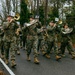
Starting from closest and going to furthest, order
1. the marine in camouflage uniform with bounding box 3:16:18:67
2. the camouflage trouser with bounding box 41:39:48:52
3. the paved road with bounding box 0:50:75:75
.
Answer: the paved road with bounding box 0:50:75:75, the marine in camouflage uniform with bounding box 3:16:18:67, the camouflage trouser with bounding box 41:39:48:52

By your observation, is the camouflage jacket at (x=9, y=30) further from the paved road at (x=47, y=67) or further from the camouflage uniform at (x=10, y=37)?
the paved road at (x=47, y=67)

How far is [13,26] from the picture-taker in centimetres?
1497

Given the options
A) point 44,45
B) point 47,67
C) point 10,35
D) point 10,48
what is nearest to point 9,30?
point 10,35

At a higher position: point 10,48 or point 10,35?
point 10,35

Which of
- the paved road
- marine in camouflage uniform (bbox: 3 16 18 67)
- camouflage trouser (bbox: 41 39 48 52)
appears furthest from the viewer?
camouflage trouser (bbox: 41 39 48 52)

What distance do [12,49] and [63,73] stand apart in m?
2.75

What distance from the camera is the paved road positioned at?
13604 mm

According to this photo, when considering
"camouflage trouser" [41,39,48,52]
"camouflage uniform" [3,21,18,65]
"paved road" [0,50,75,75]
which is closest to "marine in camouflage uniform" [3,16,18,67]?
"camouflage uniform" [3,21,18,65]

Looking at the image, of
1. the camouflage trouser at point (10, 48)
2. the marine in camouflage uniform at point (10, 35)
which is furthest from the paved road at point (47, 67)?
the marine in camouflage uniform at point (10, 35)

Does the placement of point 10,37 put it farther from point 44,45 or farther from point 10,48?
point 44,45

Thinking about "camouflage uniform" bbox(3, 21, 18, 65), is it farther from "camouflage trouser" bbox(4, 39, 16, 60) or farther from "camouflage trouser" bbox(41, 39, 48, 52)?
"camouflage trouser" bbox(41, 39, 48, 52)

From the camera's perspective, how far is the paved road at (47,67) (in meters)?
13.6

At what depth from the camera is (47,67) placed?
595 inches

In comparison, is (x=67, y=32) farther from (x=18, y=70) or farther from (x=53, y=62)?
(x=18, y=70)
